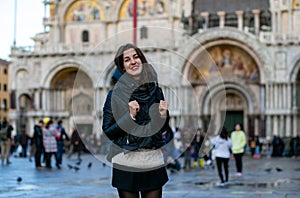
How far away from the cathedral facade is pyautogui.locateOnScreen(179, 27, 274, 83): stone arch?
65 mm

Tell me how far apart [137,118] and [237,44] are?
41.5 metres

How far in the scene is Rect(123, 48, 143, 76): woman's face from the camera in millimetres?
6270

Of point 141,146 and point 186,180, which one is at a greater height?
point 141,146

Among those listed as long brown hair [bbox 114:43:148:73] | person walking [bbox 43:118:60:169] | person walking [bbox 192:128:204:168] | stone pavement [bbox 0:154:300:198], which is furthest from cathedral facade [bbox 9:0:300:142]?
long brown hair [bbox 114:43:148:73]

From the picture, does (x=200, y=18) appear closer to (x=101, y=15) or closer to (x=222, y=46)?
(x=222, y=46)

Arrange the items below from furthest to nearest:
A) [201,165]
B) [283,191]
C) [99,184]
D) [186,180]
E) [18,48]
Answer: [18,48], [201,165], [186,180], [99,184], [283,191]

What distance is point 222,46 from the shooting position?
48000 mm

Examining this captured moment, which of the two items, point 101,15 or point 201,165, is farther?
point 101,15

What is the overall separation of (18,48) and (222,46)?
15.9 m

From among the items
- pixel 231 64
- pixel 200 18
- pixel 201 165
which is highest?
pixel 200 18

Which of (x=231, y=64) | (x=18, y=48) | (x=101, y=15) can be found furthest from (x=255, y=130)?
(x=18, y=48)

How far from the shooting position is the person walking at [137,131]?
20.2ft

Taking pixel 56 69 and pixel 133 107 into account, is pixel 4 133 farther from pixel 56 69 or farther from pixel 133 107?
pixel 56 69

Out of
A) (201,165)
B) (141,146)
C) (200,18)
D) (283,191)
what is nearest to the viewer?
(141,146)
